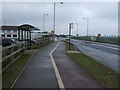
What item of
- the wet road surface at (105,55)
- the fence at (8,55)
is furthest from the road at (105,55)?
the fence at (8,55)

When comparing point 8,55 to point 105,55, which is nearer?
point 8,55

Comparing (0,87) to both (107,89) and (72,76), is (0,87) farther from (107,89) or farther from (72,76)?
(107,89)

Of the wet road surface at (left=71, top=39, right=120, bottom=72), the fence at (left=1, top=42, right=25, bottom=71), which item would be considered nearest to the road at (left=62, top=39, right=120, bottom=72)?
the wet road surface at (left=71, top=39, right=120, bottom=72)

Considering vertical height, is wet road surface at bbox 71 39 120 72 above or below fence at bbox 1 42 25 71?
below

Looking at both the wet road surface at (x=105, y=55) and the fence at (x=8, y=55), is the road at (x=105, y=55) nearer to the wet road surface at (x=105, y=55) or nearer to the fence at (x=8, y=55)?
the wet road surface at (x=105, y=55)

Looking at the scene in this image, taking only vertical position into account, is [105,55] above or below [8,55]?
below

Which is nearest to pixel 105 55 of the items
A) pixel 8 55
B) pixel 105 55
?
A: pixel 105 55

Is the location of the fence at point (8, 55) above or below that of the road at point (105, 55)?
above

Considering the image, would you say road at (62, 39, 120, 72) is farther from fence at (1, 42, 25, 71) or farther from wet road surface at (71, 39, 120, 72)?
fence at (1, 42, 25, 71)

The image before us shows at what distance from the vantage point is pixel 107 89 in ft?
17.4

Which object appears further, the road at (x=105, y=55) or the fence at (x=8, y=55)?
the road at (x=105, y=55)

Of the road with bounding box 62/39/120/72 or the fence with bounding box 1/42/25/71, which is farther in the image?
the road with bounding box 62/39/120/72

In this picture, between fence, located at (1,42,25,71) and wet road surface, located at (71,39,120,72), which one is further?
wet road surface, located at (71,39,120,72)

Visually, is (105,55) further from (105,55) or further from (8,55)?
(8,55)
